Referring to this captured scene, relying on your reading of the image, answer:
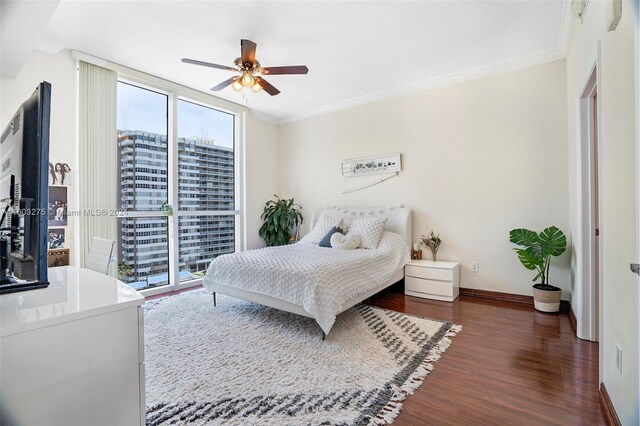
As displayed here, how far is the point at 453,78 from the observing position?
12.7 feet

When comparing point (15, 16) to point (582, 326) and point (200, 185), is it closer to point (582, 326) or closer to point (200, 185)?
point (200, 185)

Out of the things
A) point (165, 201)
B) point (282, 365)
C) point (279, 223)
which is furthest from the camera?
point (279, 223)

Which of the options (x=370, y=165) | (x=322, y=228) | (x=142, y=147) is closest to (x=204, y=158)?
(x=142, y=147)

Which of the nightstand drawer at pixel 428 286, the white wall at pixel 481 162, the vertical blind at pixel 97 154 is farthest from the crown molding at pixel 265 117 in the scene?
A: the nightstand drawer at pixel 428 286

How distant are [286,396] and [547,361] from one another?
1901 millimetres

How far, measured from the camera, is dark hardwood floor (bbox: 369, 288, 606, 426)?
5.24ft

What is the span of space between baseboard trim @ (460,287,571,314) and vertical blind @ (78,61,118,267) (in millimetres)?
4463

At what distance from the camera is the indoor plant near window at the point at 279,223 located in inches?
203

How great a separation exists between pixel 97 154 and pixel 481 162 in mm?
4641

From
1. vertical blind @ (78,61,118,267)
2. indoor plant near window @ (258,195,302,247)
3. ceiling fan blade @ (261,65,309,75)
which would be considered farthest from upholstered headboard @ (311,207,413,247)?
vertical blind @ (78,61,118,267)

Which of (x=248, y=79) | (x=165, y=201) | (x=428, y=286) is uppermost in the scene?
(x=248, y=79)

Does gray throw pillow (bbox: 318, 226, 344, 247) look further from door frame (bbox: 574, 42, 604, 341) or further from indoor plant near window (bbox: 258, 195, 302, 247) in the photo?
door frame (bbox: 574, 42, 604, 341)

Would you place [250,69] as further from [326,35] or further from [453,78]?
[453,78]

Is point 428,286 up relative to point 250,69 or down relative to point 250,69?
down
